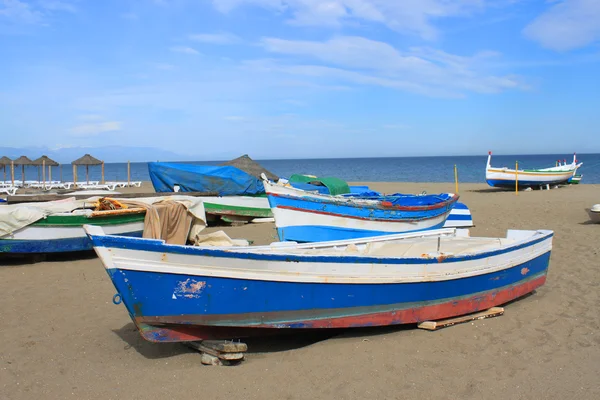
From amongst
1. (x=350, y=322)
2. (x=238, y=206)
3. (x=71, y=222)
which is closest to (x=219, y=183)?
(x=238, y=206)

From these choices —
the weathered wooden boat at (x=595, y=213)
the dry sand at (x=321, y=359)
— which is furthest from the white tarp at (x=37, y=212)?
the weathered wooden boat at (x=595, y=213)

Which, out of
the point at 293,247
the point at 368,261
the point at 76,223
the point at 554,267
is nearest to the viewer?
the point at 368,261

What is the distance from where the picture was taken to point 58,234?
10.1m

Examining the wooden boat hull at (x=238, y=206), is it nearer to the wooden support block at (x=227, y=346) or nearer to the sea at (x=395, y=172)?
the wooden support block at (x=227, y=346)

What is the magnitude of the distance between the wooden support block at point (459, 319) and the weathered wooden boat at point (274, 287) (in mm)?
74

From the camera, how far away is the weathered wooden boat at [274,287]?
4914mm

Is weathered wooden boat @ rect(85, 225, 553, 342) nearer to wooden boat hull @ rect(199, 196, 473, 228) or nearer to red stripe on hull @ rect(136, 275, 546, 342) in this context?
red stripe on hull @ rect(136, 275, 546, 342)

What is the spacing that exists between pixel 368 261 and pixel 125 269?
2611 millimetres

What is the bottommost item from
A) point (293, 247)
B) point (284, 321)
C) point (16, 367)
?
point (16, 367)

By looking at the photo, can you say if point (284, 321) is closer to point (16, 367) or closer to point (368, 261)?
point (368, 261)

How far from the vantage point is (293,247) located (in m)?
6.91

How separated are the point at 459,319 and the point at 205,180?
450 inches

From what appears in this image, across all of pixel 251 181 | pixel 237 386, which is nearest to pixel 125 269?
pixel 237 386

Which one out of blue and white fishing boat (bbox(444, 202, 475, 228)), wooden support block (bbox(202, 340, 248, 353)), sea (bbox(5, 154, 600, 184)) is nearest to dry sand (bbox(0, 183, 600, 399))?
wooden support block (bbox(202, 340, 248, 353))
